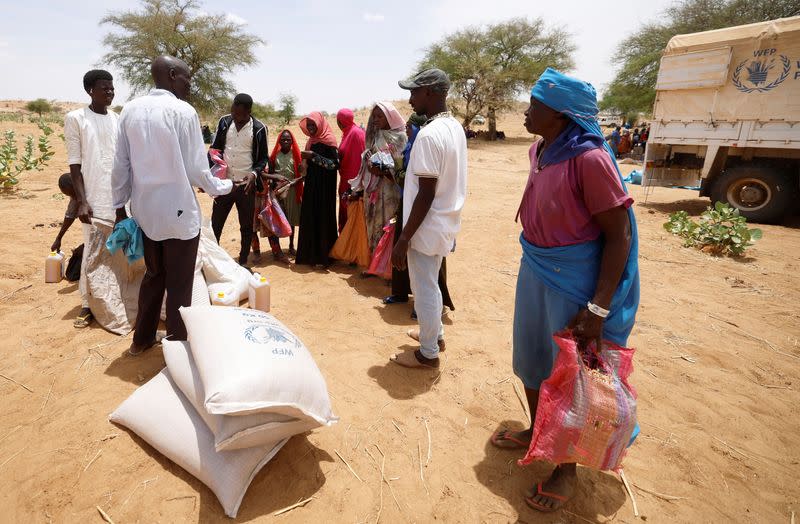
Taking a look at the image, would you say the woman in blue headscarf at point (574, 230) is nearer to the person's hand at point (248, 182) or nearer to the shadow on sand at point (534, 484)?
the shadow on sand at point (534, 484)

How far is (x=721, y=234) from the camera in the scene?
599 cm

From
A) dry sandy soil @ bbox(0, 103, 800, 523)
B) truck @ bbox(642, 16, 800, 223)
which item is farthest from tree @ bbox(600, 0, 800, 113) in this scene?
dry sandy soil @ bbox(0, 103, 800, 523)

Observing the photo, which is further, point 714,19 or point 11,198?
point 714,19

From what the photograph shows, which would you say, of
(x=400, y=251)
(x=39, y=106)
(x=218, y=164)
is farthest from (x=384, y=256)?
(x=39, y=106)

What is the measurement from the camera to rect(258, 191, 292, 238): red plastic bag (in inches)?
192

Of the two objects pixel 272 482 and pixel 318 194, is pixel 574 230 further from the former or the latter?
pixel 318 194

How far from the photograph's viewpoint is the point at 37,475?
79.3 inches

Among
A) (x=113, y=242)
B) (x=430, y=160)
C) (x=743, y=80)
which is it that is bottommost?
(x=113, y=242)

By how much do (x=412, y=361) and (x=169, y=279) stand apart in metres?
1.58

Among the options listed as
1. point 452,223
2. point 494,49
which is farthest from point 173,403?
point 494,49

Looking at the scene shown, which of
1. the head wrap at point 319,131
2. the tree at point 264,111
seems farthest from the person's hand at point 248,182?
the tree at point 264,111

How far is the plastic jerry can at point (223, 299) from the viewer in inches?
140

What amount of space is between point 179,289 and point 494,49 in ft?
89.3

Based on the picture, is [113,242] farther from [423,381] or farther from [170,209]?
[423,381]
